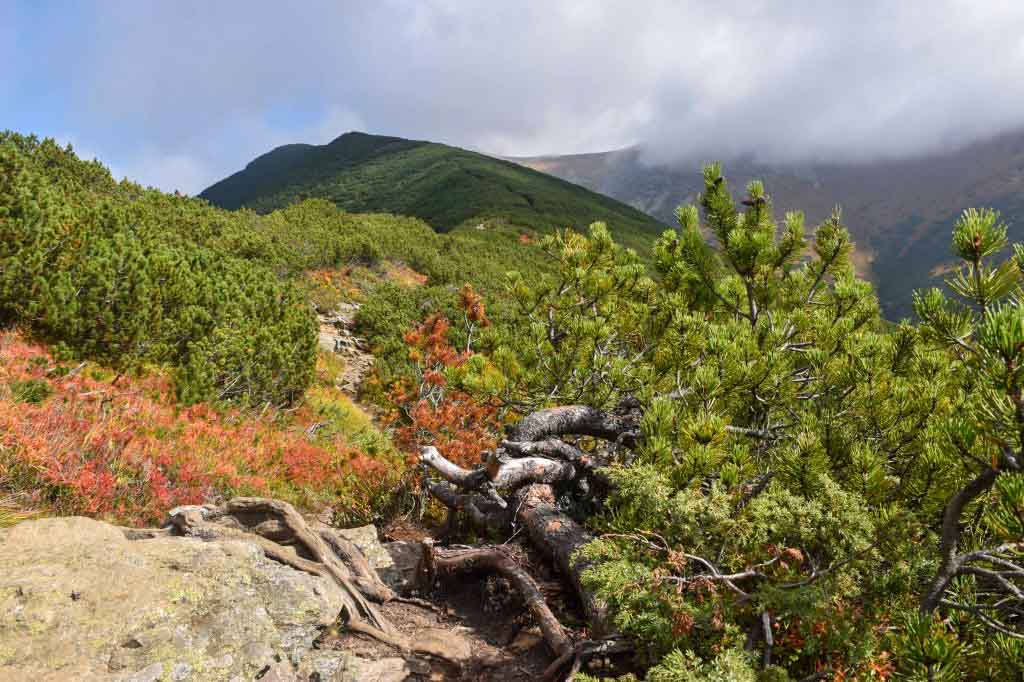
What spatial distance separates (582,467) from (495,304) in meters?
15.6

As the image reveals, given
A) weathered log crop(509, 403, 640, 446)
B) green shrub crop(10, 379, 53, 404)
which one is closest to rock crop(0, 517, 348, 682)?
weathered log crop(509, 403, 640, 446)

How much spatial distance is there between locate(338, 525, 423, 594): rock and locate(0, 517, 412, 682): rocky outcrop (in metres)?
1.13

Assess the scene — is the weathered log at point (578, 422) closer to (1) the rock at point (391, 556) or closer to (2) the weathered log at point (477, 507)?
(2) the weathered log at point (477, 507)

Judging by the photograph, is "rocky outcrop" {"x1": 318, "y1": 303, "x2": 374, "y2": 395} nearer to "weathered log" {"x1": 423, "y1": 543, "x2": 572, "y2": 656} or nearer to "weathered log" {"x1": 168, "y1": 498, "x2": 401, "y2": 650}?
"weathered log" {"x1": 168, "y1": 498, "x2": 401, "y2": 650}

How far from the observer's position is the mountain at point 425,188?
54656mm

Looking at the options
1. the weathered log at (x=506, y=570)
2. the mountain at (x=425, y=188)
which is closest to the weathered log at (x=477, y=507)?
the weathered log at (x=506, y=570)

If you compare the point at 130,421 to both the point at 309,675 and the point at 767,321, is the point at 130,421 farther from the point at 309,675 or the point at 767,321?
the point at 767,321

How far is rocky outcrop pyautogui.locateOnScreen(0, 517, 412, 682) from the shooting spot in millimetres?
→ 2662

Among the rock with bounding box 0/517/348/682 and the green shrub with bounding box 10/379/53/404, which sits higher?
the green shrub with bounding box 10/379/53/404

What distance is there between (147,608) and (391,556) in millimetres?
2628

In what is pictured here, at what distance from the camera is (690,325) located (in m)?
3.92

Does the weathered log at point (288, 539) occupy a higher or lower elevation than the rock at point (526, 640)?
higher

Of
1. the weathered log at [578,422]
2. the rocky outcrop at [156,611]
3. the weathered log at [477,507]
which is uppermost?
the weathered log at [578,422]

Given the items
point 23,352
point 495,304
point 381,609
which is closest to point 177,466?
point 23,352
